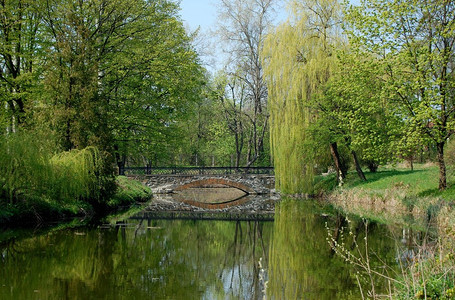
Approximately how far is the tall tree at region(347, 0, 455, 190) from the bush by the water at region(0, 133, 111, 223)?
10337mm

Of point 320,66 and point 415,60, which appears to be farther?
point 320,66

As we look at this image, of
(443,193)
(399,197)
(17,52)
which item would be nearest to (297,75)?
(399,197)

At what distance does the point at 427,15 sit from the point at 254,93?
70.1 ft

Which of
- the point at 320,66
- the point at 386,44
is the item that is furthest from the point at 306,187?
the point at 386,44

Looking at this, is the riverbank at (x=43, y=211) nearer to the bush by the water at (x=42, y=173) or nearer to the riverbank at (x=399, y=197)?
the bush by the water at (x=42, y=173)

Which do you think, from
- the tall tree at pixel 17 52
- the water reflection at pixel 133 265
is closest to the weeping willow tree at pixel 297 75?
the water reflection at pixel 133 265

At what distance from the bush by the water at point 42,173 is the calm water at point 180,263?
1.91 m

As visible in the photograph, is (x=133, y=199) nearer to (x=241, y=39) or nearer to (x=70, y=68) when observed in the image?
(x=70, y=68)

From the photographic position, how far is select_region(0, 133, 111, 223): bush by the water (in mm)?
13078

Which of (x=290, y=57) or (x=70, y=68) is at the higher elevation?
(x=290, y=57)

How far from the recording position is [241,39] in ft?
115

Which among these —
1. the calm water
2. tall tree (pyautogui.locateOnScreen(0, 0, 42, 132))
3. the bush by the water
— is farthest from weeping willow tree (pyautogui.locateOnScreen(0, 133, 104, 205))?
tall tree (pyautogui.locateOnScreen(0, 0, 42, 132))

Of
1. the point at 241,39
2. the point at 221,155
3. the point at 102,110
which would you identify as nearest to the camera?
the point at 102,110

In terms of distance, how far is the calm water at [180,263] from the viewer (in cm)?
718
